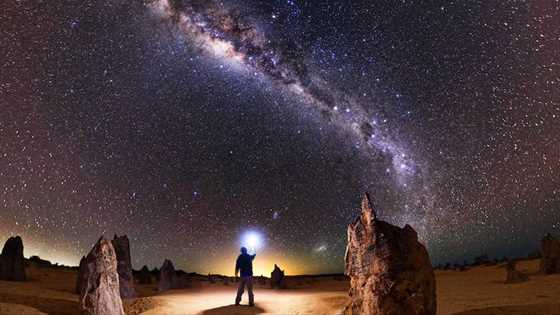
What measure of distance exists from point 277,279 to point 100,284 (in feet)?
59.1

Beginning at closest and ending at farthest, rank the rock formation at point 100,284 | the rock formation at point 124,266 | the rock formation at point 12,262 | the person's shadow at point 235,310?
the rock formation at point 100,284 → the person's shadow at point 235,310 → the rock formation at point 124,266 → the rock formation at point 12,262

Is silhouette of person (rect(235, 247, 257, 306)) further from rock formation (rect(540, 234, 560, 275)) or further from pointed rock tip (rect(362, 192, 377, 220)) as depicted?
rock formation (rect(540, 234, 560, 275))

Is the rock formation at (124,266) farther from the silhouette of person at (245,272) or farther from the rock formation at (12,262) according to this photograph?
the silhouette of person at (245,272)

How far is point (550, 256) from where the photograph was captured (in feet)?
79.6

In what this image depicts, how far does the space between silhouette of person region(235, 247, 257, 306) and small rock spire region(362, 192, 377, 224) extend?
6849 millimetres

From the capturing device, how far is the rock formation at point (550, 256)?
939 inches

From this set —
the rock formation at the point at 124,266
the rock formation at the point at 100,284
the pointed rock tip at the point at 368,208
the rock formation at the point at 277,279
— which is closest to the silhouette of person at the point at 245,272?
the rock formation at the point at 100,284

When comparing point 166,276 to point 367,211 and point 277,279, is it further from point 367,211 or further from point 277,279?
point 367,211

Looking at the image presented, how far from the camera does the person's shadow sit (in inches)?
588

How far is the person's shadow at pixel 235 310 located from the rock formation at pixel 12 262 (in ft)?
47.0

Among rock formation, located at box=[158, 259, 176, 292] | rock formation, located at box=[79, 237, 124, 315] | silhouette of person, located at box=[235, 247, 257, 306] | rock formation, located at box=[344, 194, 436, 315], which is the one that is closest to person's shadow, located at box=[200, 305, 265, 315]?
silhouette of person, located at box=[235, 247, 257, 306]

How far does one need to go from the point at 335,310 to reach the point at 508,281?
12794 mm

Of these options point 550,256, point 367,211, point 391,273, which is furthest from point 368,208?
point 550,256

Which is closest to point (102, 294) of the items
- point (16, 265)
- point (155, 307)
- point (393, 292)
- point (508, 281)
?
point (155, 307)
